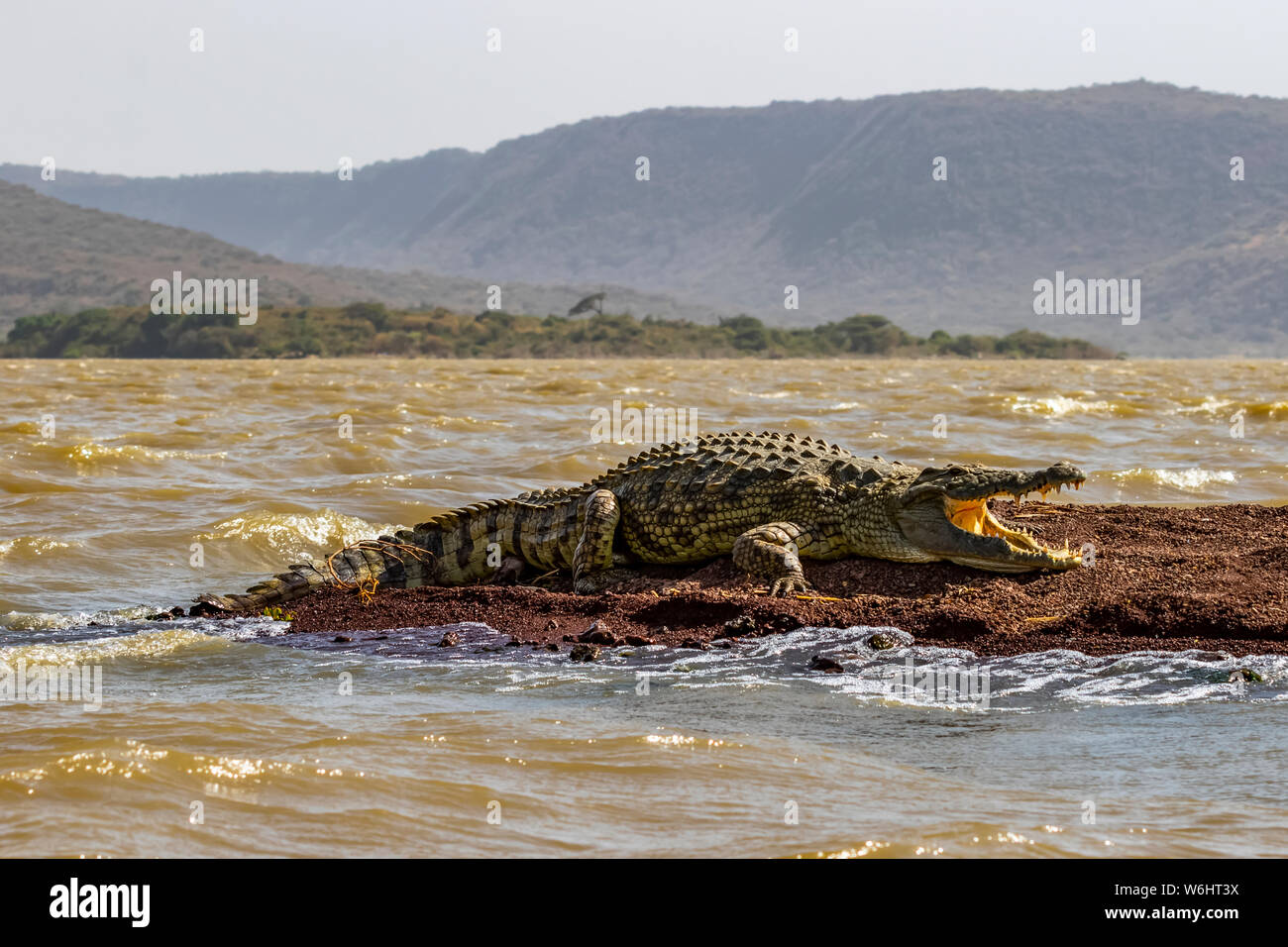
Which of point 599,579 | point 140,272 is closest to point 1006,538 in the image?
point 599,579

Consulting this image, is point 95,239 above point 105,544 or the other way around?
above

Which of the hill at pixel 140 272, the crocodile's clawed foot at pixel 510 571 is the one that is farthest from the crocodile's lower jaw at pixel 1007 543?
the hill at pixel 140 272

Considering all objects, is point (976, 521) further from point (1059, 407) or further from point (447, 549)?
point (1059, 407)

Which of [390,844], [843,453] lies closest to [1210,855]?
[390,844]

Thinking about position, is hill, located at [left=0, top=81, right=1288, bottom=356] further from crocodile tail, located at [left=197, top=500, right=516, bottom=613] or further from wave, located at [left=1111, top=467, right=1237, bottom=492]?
crocodile tail, located at [left=197, top=500, right=516, bottom=613]

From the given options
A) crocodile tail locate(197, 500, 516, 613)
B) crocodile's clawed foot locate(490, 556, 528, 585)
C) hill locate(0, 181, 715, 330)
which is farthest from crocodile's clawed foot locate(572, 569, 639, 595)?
hill locate(0, 181, 715, 330)

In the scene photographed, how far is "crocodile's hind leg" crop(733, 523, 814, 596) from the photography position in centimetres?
771

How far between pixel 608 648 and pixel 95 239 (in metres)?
133

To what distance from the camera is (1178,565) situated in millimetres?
7562

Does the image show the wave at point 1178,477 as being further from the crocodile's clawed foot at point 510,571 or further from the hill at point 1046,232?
the hill at point 1046,232

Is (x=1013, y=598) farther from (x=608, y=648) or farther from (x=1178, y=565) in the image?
(x=608, y=648)

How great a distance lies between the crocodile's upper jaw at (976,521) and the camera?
7.51m

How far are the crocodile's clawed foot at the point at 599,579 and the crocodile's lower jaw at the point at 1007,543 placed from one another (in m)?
1.90
